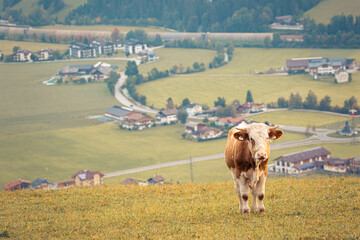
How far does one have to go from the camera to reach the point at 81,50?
98.1 metres

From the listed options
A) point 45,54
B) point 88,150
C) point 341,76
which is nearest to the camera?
point 88,150

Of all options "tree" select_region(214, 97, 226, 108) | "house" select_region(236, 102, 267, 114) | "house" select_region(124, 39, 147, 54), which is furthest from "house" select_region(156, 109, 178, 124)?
"house" select_region(124, 39, 147, 54)

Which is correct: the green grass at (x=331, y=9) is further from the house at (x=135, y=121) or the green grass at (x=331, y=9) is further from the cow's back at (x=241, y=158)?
the cow's back at (x=241, y=158)

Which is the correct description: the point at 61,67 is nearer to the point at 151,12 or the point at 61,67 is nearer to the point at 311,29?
the point at 151,12

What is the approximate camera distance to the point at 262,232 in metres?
7.36

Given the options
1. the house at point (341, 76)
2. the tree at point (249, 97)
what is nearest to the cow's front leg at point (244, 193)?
the tree at point (249, 97)

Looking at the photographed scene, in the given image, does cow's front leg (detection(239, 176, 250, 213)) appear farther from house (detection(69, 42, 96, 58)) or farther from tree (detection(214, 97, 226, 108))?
house (detection(69, 42, 96, 58))

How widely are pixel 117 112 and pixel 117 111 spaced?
0.47m

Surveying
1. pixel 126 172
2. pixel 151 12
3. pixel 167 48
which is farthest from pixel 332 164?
pixel 151 12

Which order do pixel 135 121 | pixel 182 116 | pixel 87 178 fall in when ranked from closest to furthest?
pixel 87 178 < pixel 135 121 < pixel 182 116

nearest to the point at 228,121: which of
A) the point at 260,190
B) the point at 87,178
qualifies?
the point at 87,178

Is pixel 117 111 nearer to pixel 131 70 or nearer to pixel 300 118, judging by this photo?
pixel 131 70

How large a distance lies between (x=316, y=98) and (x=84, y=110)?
36727mm

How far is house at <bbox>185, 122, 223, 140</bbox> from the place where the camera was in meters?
61.1
